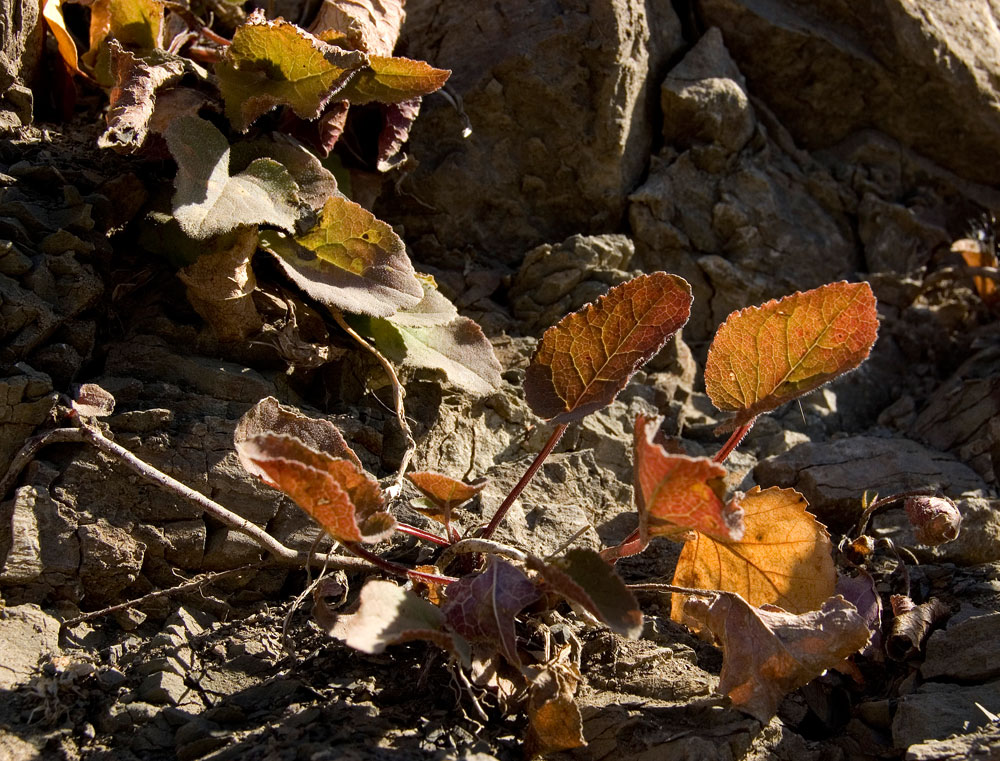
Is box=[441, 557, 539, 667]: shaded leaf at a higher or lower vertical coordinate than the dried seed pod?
lower

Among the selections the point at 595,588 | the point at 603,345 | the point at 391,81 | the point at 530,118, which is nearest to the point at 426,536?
the point at 595,588

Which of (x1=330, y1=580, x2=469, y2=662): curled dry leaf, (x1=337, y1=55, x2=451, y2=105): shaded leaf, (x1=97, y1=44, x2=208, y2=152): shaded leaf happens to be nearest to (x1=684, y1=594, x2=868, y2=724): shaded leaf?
(x1=330, y1=580, x2=469, y2=662): curled dry leaf

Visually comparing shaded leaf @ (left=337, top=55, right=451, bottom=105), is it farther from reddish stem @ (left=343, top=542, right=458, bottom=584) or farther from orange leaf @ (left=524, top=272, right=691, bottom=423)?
reddish stem @ (left=343, top=542, right=458, bottom=584)

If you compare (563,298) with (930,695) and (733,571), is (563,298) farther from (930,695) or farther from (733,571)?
(930,695)

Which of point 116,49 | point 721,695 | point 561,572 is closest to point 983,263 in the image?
point 721,695

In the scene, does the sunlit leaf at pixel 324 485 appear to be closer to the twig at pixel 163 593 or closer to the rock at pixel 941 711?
the twig at pixel 163 593

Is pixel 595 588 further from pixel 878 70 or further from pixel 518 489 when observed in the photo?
pixel 878 70

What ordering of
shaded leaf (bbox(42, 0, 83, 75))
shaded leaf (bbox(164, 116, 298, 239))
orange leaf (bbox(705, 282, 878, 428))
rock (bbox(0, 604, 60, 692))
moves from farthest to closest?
shaded leaf (bbox(42, 0, 83, 75)) < shaded leaf (bbox(164, 116, 298, 239)) < orange leaf (bbox(705, 282, 878, 428)) < rock (bbox(0, 604, 60, 692))
